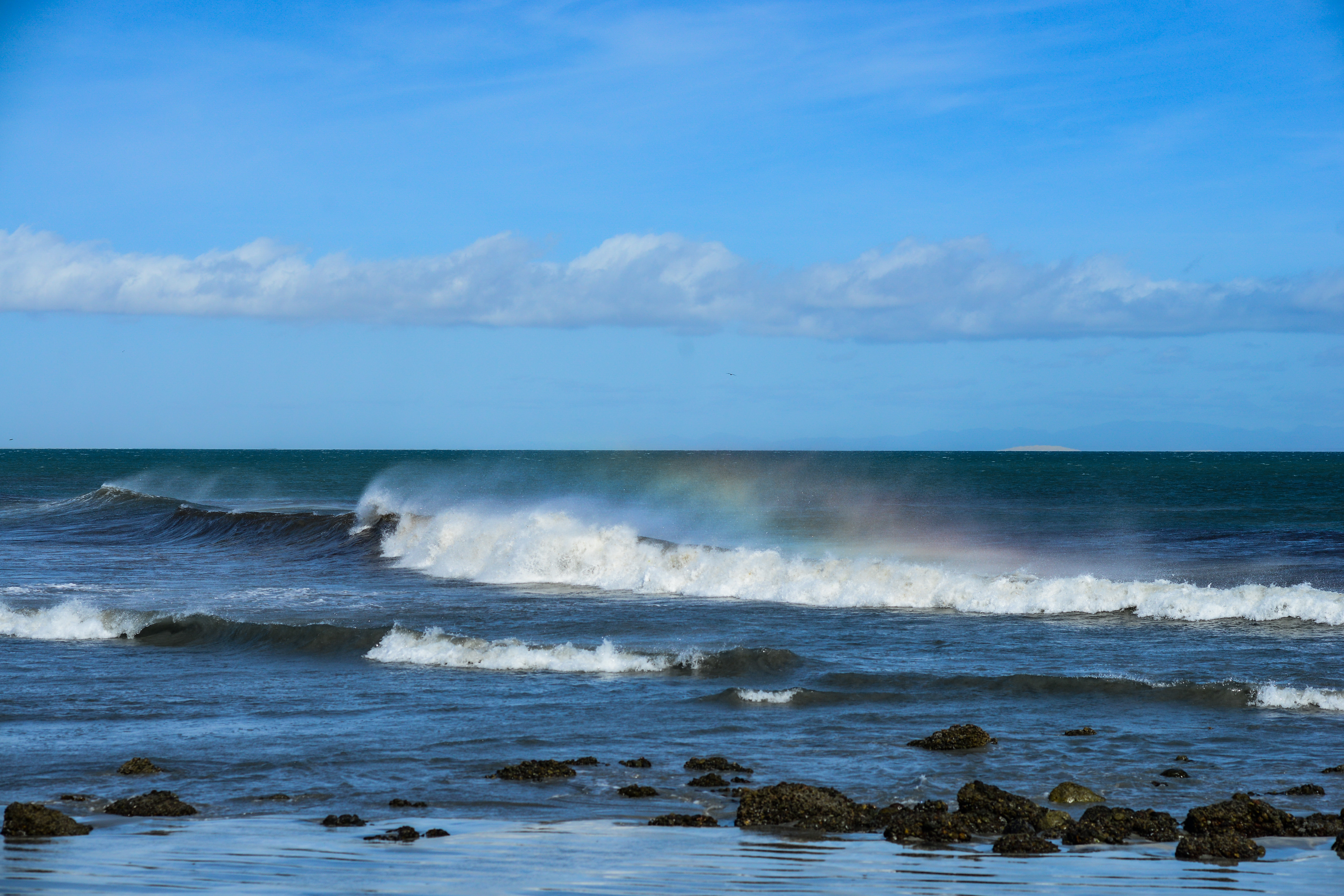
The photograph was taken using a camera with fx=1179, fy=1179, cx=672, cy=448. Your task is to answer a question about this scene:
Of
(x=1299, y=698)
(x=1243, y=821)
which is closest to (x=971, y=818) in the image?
(x=1243, y=821)

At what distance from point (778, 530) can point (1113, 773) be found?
34211 millimetres

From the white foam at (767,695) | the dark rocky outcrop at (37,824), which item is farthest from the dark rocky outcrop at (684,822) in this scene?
the white foam at (767,695)

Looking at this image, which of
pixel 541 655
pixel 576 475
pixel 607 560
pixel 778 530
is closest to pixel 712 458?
A: pixel 576 475

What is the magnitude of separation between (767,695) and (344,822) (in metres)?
7.11

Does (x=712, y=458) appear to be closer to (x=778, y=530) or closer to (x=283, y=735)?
(x=778, y=530)

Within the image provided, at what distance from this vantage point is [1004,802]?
9.57m

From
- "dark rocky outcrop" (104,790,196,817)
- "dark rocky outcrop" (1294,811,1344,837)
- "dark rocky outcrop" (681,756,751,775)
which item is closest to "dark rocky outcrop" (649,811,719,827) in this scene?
"dark rocky outcrop" (681,756,751,775)

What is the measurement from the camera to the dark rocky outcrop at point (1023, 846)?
28.3 feet

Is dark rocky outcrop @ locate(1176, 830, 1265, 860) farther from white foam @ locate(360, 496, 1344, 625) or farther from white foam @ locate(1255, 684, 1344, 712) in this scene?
white foam @ locate(360, 496, 1344, 625)

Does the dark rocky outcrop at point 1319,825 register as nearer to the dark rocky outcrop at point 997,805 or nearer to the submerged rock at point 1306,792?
the submerged rock at point 1306,792

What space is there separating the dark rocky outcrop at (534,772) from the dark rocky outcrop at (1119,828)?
4.66 meters

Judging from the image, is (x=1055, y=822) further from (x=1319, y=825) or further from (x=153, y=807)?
(x=153, y=807)

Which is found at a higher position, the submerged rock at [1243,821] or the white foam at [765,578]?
the white foam at [765,578]

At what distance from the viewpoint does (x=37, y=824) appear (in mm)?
8906
